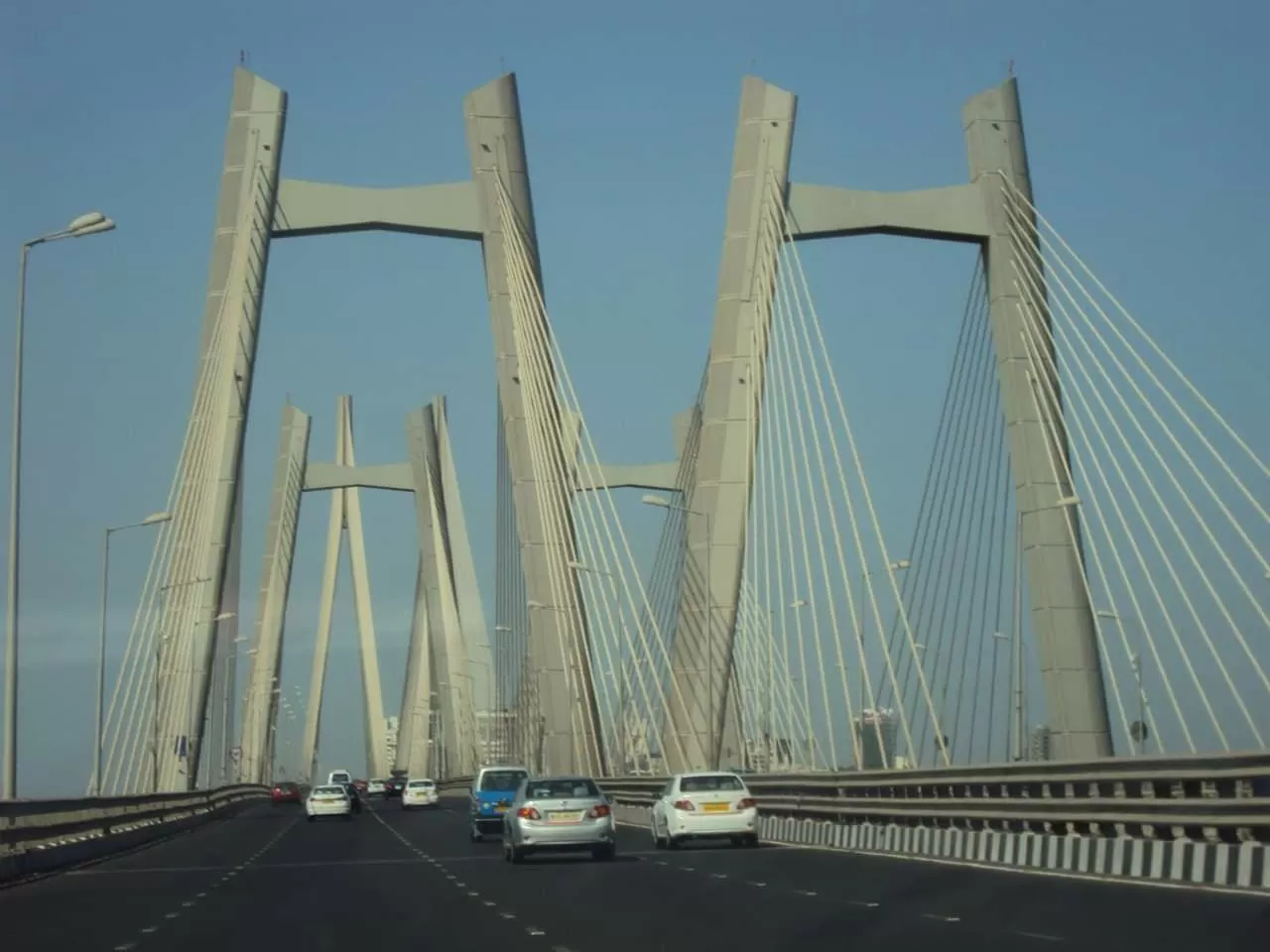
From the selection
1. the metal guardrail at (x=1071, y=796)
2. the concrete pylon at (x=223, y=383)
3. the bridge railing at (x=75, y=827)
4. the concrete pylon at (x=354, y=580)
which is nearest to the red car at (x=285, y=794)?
the concrete pylon at (x=354, y=580)

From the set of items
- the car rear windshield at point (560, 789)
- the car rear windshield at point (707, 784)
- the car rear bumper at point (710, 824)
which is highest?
the car rear windshield at point (707, 784)

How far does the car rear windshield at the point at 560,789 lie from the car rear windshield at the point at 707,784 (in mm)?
2549

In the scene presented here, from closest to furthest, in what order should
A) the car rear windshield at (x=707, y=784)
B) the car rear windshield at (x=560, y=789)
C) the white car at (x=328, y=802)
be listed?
the car rear windshield at (x=560, y=789) < the car rear windshield at (x=707, y=784) < the white car at (x=328, y=802)

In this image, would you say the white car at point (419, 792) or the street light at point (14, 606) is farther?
the white car at point (419, 792)

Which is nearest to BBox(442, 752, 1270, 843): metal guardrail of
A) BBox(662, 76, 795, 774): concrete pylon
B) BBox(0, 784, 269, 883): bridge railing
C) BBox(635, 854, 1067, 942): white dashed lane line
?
BBox(662, 76, 795, 774): concrete pylon

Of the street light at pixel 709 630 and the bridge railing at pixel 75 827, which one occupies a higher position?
the street light at pixel 709 630

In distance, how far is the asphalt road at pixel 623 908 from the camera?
16.4 metres

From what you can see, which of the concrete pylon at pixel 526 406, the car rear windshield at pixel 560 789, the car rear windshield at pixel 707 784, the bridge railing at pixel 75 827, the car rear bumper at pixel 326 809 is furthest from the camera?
the car rear bumper at pixel 326 809

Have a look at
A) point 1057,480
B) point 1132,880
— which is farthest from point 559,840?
point 1132,880

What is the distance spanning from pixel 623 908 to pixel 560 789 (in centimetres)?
1262

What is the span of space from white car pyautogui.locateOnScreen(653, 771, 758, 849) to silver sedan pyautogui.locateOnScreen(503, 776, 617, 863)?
2636mm

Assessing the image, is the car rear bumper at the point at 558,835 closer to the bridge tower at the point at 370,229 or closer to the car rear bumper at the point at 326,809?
the bridge tower at the point at 370,229

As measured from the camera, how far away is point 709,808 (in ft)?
117

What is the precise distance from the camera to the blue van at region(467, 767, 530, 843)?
4444cm
